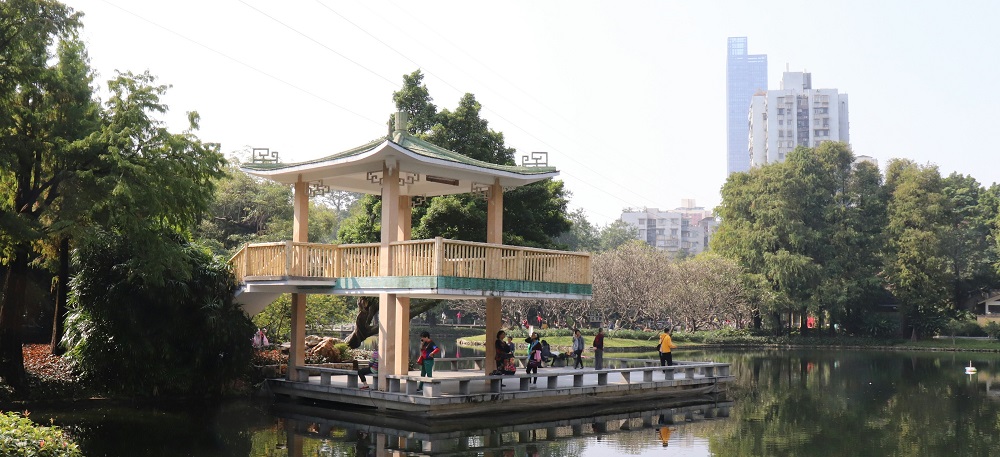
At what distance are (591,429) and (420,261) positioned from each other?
17.4 ft

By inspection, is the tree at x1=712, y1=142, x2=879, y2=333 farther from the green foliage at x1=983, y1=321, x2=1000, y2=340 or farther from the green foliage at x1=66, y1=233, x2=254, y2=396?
the green foliage at x1=66, y1=233, x2=254, y2=396

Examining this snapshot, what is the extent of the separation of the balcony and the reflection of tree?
5.44 m

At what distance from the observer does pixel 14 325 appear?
20.5 metres

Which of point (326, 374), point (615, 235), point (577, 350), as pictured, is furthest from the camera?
point (615, 235)

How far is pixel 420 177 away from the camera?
2314 centimetres

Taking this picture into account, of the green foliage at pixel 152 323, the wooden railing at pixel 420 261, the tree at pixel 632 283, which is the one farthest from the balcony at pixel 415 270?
the tree at pixel 632 283

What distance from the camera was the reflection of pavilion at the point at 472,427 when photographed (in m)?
17.0

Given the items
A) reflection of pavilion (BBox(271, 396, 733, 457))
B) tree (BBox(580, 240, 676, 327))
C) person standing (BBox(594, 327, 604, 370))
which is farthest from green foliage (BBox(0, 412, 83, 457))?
tree (BBox(580, 240, 676, 327))

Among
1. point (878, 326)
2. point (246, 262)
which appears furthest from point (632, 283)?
point (246, 262)

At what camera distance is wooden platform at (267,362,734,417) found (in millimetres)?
19828

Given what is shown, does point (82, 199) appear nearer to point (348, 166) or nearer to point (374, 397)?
point (348, 166)

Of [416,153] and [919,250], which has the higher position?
[416,153]

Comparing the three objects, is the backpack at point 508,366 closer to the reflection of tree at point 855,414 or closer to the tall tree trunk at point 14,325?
the reflection of tree at point 855,414

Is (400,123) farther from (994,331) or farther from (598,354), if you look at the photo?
(994,331)
